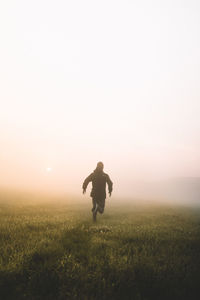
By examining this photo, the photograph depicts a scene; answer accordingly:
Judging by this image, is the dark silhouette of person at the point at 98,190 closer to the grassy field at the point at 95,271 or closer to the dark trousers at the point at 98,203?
the dark trousers at the point at 98,203

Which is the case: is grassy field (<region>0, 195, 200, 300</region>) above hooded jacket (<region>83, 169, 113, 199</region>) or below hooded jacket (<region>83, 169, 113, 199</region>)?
below

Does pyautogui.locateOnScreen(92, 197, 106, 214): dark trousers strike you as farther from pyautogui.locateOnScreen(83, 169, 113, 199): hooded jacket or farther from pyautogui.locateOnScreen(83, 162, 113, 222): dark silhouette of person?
pyautogui.locateOnScreen(83, 169, 113, 199): hooded jacket

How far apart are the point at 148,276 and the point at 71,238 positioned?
3.01 m

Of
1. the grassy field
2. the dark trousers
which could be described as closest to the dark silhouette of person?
the dark trousers

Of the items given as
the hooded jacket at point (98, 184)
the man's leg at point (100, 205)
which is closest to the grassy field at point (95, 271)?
the man's leg at point (100, 205)

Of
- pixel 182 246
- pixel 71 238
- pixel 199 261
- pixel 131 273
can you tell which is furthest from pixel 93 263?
pixel 182 246

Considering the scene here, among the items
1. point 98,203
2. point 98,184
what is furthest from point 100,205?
point 98,184

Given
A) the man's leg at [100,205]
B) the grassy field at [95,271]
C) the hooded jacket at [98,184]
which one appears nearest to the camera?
the grassy field at [95,271]

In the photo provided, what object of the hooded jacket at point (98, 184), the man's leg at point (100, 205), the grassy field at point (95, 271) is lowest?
the grassy field at point (95, 271)

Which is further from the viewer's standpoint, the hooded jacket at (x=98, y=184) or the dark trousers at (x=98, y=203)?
the hooded jacket at (x=98, y=184)

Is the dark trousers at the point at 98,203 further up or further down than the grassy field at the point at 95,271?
further up

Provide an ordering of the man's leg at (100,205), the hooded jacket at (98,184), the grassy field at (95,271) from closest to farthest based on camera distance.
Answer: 1. the grassy field at (95,271)
2. the man's leg at (100,205)
3. the hooded jacket at (98,184)

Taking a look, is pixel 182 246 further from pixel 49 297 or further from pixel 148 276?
pixel 49 297

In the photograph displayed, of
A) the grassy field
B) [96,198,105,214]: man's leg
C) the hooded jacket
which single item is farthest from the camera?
the hooded jacket
